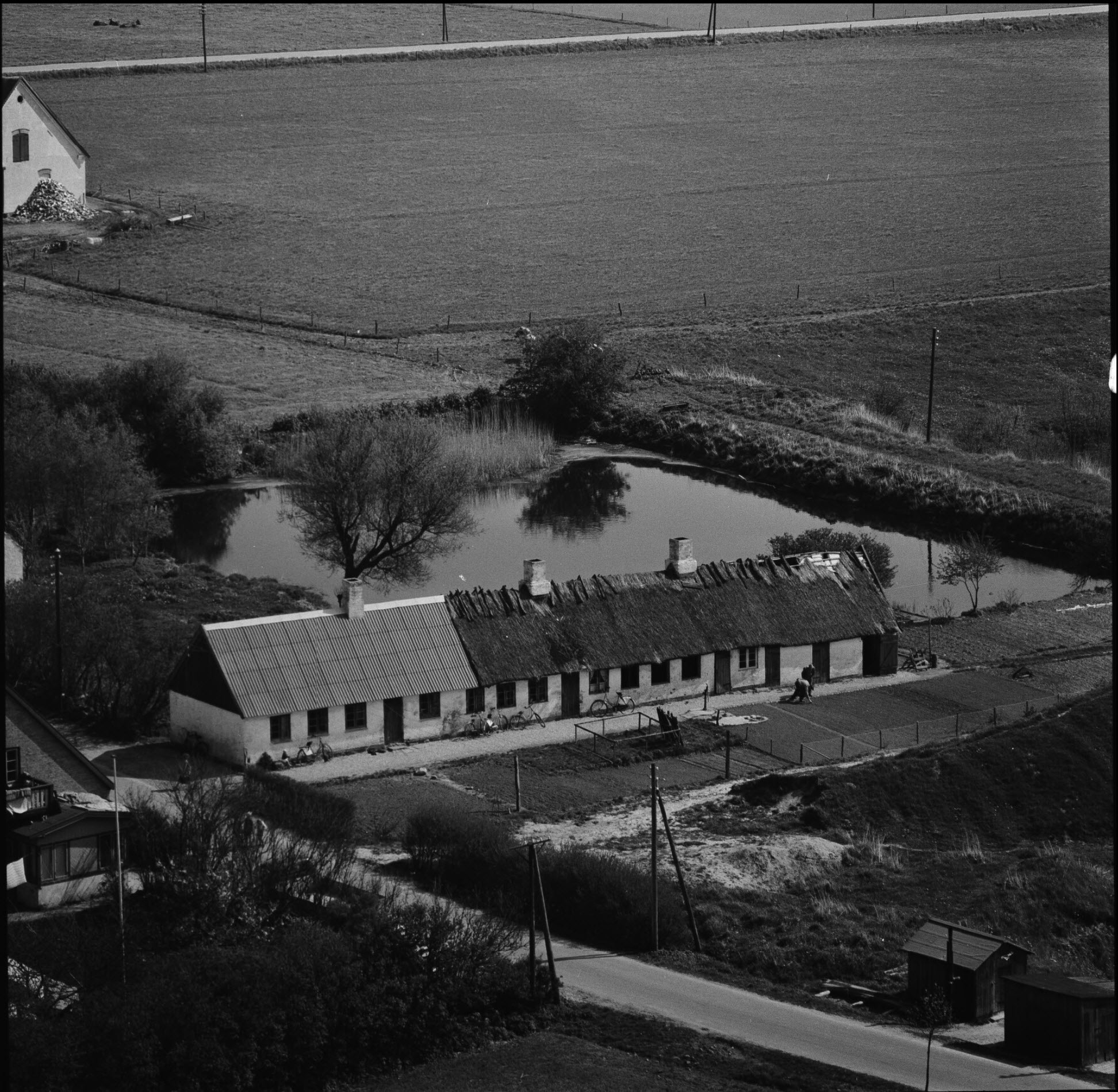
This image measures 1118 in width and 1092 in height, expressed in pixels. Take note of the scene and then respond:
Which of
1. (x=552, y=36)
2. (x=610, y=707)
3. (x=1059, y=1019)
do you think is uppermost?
(x=552, y=36)

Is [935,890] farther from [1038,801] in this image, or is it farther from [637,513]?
[637,513]

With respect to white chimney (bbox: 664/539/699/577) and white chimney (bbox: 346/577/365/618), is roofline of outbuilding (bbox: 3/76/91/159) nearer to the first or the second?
white chimney (bbox: 664/539/699/577)

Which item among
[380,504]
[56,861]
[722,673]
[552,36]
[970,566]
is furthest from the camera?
[552,36]

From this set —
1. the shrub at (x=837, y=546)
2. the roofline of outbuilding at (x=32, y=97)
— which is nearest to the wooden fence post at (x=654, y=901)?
the shrub at (x=837, y=546)

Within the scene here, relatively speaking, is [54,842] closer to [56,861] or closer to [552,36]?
[56,861]

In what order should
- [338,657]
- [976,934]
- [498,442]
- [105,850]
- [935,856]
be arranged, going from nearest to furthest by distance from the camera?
[976,934] → [105,850] → [935,856] → [338,657] → [498,442]

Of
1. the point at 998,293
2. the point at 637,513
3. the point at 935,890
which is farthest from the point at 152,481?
the point at 998,293

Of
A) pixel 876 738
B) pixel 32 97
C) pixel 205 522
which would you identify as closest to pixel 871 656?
pixel 876 738
